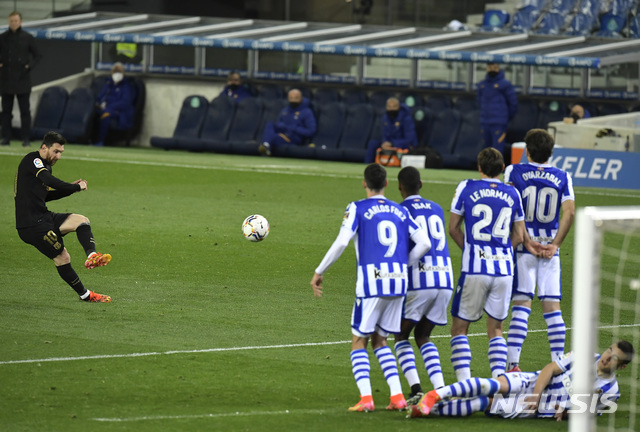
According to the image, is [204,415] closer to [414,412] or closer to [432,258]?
[414,412]

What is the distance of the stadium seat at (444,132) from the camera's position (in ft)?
75.6

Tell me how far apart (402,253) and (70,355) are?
8.81 feet

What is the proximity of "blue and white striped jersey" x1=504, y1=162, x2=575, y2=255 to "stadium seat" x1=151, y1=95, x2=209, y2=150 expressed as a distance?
18582 millimetres

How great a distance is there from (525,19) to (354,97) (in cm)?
582

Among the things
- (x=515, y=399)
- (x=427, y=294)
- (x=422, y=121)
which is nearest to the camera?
(x=515, y=399)

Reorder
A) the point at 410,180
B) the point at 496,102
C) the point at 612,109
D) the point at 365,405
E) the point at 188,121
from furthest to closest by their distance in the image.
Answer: the point at 188,121, the point at 612,109, the point at 496,102, the point at 410,180, the point at 365,405

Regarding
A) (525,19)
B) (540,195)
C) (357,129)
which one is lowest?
(357,129)

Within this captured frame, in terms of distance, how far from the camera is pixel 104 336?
841cm

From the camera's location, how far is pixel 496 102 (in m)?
21.4

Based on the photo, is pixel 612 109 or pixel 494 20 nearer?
pixel 612 109

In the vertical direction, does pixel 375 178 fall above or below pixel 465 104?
above

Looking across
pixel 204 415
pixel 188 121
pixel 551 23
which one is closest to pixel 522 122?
pixel 551 23

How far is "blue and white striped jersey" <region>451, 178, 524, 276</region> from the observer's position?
703 centimetres

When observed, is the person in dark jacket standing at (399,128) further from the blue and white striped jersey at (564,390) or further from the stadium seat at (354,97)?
the blue and white striped jersey at (564,390)
